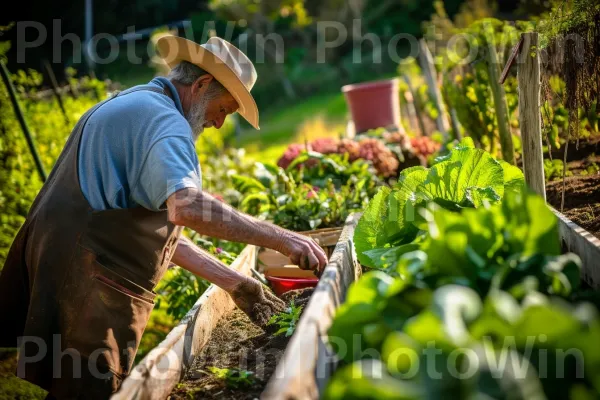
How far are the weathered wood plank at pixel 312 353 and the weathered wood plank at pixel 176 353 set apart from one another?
0.49m

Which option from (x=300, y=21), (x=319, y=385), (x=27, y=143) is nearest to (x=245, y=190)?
(x=27, y=143)

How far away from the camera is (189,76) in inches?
144

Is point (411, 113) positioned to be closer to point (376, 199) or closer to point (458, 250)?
point (376, 199)

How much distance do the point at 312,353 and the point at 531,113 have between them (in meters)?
1.87

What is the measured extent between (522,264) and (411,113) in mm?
11877

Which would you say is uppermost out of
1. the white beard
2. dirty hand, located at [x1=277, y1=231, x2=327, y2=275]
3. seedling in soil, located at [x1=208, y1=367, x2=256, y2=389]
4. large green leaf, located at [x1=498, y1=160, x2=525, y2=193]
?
the white beard

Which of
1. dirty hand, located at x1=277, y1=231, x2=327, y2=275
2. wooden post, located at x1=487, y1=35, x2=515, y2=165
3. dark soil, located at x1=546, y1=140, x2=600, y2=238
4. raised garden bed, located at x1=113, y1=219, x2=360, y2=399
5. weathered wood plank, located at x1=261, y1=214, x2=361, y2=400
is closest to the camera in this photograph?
weathered wood plank, located at x1=261, y1=214, x2=361, y2=400

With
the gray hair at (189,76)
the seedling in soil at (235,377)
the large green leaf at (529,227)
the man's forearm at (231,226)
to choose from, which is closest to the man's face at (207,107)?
the gray hair at (189,76)

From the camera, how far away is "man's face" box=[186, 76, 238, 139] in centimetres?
363

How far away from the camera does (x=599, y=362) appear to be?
151 centimetres

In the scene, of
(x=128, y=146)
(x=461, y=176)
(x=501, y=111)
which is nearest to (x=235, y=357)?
(x=128, y=146)

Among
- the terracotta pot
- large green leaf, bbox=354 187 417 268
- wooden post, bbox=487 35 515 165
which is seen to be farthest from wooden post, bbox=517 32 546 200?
the terracotta pot

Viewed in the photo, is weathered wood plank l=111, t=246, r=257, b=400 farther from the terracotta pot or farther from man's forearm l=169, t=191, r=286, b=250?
the terracotta pot

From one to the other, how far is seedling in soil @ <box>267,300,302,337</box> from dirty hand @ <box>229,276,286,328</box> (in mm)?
82
